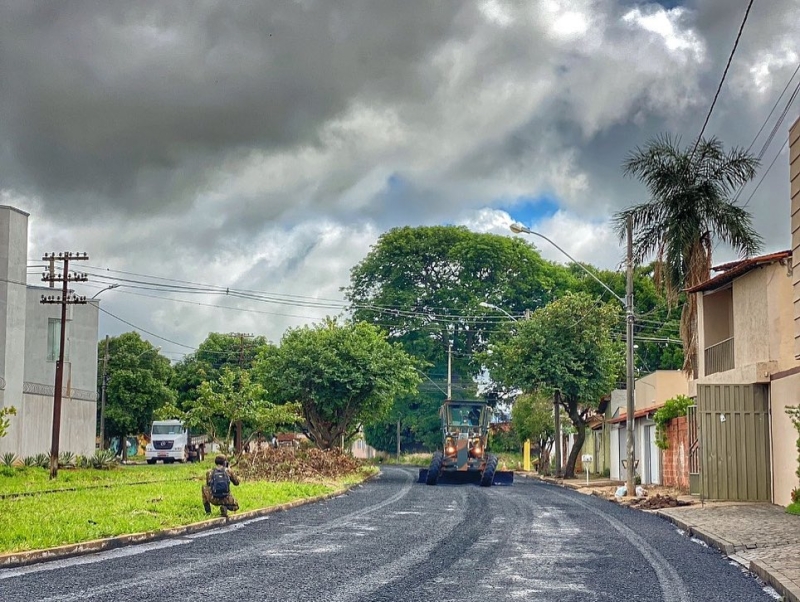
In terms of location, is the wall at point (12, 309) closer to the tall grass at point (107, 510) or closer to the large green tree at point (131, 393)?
the tall grass at point (107, 510)

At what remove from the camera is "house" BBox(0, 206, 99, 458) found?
4425 centimetres

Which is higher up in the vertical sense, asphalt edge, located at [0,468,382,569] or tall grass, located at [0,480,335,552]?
tall grass, located at [0,480,335,552]

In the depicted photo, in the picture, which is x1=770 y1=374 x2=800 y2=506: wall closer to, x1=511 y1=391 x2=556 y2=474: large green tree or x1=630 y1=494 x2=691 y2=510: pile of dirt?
x1=630 y1=494 x2=691 y2=510: pile of dirt

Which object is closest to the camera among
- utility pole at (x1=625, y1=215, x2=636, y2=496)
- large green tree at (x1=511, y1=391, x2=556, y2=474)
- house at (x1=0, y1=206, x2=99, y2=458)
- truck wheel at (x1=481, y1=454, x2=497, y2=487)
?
utility pole at (x1=625, y1=215, x2=636, y2=496)

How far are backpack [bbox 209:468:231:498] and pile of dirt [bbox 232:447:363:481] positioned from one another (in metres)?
13.8

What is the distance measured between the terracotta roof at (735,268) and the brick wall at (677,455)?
555 cm

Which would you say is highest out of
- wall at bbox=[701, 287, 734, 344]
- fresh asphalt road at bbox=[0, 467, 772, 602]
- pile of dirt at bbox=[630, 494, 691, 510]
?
wall at bbox=[701, 287, 734, 344]

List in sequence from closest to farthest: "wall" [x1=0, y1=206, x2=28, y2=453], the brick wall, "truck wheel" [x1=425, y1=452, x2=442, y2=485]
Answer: the brick wall < "truck wheel" [x1=425, y1=452, x2=442, y2=485] < "wall" [x1=0, y1=206, x2=28, y2=453]

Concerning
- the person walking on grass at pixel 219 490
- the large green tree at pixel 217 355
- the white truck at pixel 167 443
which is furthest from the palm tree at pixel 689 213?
the large green tree at pixel 217 355

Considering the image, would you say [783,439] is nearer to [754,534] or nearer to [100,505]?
[754,534]

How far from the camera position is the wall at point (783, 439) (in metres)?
25.0

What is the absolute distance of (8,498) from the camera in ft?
82.9

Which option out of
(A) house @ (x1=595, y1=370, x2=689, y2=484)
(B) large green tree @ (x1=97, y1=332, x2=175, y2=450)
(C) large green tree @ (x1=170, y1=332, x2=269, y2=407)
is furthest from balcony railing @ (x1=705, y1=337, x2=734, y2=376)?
(C) large green tree @ (x1=170, y1=332, x2=269, y2=407)

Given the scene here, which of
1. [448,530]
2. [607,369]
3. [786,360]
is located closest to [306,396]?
[607,369]
